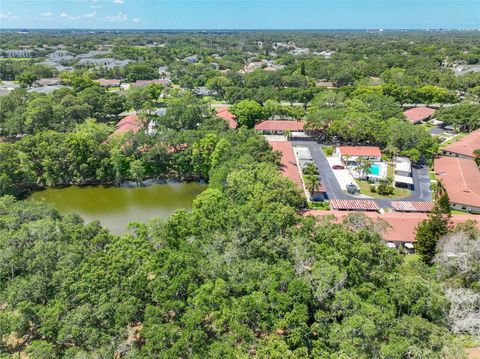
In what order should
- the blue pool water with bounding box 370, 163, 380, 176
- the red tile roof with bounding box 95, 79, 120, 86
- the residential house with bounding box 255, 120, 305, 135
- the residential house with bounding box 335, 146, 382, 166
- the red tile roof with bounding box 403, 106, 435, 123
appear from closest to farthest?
the blue pool water with bounding box 370, 163, 380, 176 → the residential house with bounding box 335, 146, 382, 166 → the residential house with bounding box 255, 120, 305, 135 → the red tile roof with bounding box 403, 106, 435, 123 → the red tile roof with bounding box 95, 79, 120, 86

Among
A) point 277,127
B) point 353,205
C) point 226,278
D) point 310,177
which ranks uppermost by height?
point 277,127

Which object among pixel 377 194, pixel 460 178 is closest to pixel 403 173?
pixel 460 178

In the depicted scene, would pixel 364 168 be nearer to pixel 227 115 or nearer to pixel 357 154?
pixel 357 154

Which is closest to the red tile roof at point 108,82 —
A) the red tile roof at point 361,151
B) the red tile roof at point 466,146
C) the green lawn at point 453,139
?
the red tile roof at point 361,151

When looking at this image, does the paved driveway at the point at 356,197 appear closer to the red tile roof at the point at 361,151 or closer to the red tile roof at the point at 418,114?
the red tile roof at the point at 361,151

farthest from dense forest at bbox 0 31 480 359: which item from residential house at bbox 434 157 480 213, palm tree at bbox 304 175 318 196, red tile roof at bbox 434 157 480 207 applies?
red tile roof at bbox 434 157 480 207

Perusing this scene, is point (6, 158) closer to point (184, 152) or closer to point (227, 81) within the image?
point (184, 152)

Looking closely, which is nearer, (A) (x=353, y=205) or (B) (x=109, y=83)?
(A) (x=353, y=205)

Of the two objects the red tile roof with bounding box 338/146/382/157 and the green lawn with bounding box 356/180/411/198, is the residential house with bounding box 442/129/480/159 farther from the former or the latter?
the green lawn with bounding box 356/180/411/198
